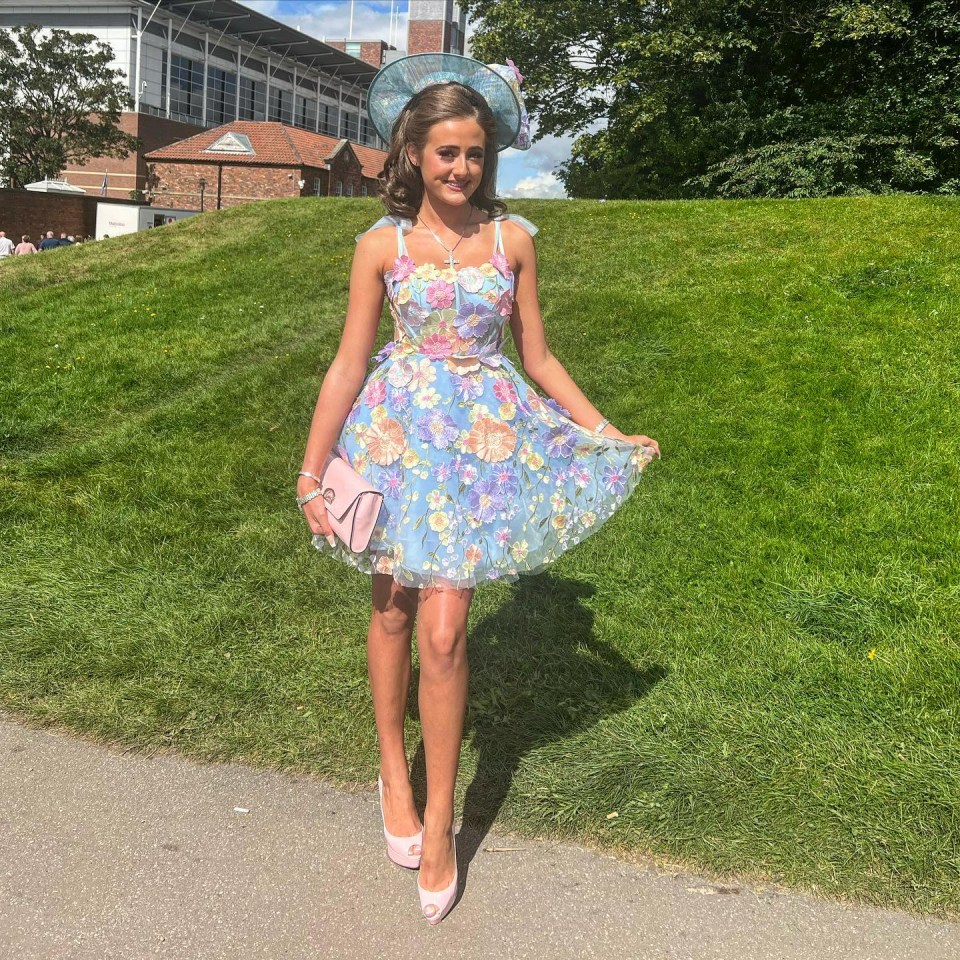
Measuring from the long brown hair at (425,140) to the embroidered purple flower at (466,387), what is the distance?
530mm

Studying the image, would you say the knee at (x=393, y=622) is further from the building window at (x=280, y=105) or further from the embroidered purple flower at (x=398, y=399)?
the building window at (x=280, y=105)

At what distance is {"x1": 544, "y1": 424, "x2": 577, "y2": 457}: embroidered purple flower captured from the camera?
112 inches

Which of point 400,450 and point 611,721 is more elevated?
point 400,450

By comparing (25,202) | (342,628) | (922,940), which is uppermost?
(25,202)

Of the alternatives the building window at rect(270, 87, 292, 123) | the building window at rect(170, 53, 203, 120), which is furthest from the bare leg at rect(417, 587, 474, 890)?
the building window at rect(270, 87, 292, 123)

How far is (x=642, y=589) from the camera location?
15.3 feet

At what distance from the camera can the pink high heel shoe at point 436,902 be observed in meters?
2.52

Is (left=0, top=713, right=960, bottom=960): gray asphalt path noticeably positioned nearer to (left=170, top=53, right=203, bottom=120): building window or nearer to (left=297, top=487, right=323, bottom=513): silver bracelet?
(left=297, top=487, right=323, bottom=513): silver bracelet

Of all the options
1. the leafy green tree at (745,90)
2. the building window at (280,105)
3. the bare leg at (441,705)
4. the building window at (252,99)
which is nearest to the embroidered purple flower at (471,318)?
the bare leg at (441,705)

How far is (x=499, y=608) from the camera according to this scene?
15.0 ft

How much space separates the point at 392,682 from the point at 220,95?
81144 mm

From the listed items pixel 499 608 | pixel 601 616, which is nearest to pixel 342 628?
pixel 499 608

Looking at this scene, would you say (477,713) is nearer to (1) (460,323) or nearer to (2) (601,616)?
(2) (601,616)

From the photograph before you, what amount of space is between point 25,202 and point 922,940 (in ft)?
157
